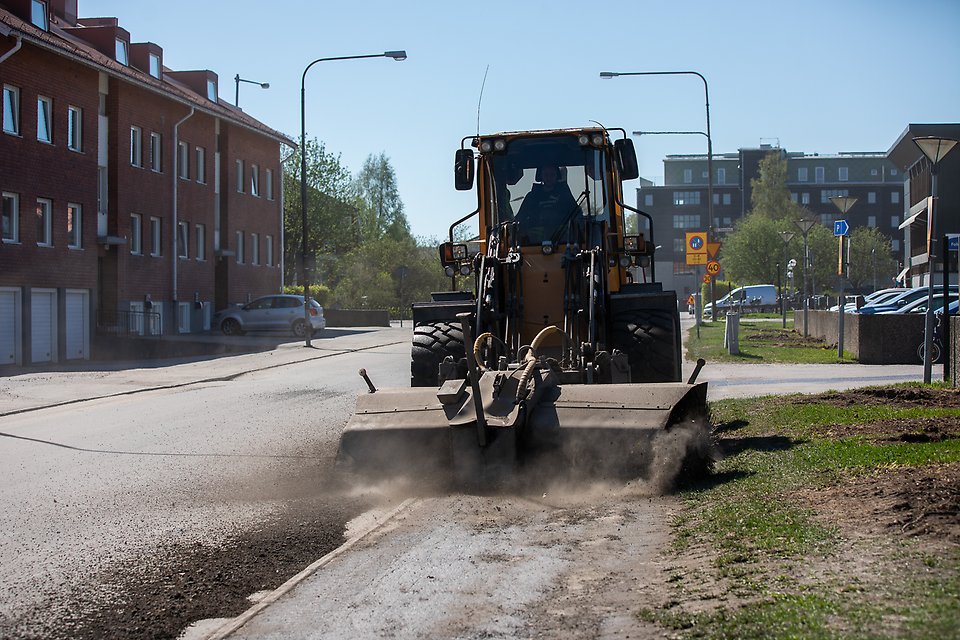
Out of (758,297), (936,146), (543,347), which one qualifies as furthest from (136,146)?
(758,297)

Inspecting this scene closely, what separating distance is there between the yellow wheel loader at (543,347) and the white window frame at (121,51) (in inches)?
1226

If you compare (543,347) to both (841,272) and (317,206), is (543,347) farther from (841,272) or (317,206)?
(317,206)

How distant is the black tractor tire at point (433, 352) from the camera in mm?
11109

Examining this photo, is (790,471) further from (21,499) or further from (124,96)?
(124,96)

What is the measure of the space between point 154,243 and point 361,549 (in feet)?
118

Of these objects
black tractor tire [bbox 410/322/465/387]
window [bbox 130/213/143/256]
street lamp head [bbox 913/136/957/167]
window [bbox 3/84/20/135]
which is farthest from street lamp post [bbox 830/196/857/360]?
window [bbox 130/213/143/256]

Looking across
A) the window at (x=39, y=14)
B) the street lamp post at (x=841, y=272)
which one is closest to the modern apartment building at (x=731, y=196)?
the window at (x=39, y=14)

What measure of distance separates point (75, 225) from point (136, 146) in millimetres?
6373

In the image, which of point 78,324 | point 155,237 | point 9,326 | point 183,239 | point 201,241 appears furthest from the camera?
point 201,241

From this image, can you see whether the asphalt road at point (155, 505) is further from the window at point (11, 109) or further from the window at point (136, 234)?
the window at point (136, 234)

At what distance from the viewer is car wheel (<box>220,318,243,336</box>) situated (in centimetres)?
4350

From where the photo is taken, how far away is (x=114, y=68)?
1422 inches

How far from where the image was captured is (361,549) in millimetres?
6543

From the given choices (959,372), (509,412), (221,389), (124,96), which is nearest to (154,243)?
(124,96)
